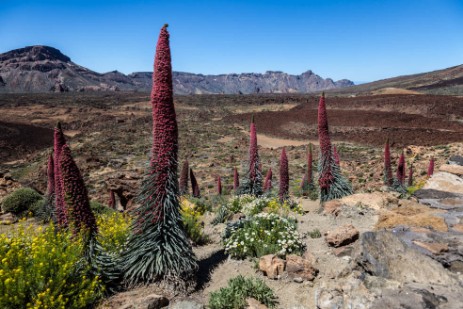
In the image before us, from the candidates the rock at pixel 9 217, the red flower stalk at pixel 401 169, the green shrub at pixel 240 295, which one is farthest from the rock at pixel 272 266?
the red flower stalk at pixel 401 169

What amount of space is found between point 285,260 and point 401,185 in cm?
863

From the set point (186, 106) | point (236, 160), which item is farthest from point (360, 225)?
point (186, 106)

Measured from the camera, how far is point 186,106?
7706 cm

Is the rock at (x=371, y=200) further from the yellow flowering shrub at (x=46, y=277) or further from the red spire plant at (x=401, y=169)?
the yellow flowering shrub at (x=46, y=277)

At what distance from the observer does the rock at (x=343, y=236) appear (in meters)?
5.55

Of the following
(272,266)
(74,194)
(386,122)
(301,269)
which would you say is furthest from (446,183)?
(386,122)

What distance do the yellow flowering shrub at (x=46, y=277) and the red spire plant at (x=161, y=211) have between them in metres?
0.67

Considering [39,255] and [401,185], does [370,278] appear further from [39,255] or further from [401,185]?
[401,185]

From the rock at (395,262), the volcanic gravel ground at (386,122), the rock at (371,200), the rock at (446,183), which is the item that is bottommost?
the volcanic gravel ground at (386,122)

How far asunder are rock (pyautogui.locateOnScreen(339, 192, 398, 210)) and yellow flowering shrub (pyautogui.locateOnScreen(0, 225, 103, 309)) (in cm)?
598

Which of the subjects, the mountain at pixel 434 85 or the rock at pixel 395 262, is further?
the mountain at pixel 434 85

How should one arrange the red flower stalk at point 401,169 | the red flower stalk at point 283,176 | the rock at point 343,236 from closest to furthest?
the rock at point 343,236 < the red flower stalk at point 283,176 < the red flower stalk at point 401,169

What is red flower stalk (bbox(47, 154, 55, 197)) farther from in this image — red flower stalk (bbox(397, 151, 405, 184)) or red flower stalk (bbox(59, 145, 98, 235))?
red flower stalk (bbox(397, 151, 405, 184))

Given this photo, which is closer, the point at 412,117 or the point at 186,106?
the point at 412,117
